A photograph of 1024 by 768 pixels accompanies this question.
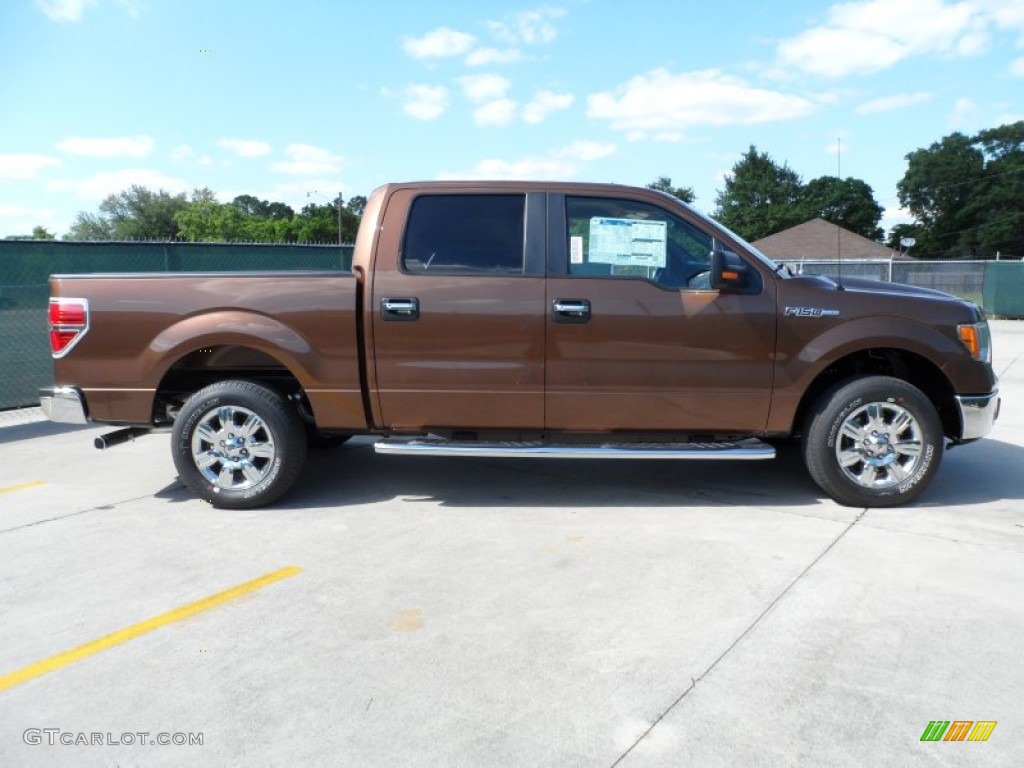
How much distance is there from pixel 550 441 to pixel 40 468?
4.25m

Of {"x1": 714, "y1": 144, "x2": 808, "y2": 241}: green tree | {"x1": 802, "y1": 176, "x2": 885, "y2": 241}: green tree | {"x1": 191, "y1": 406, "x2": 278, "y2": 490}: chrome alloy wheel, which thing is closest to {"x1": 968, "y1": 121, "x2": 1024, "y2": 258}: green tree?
{"x1": 802, "y1": 176, "x2": 885, "y2": 241}: green tree

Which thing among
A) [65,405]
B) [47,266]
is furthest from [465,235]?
[47,266]

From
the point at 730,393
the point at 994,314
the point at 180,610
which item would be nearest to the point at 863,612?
the point at 730,393

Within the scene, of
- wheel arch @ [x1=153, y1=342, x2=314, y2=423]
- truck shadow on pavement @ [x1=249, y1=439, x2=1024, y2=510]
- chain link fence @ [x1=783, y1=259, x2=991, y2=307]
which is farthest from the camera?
chain link fence @ [x1=783, y1=259, x2=991, y2=307]

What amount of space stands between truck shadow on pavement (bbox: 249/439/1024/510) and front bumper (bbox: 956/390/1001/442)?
55cm

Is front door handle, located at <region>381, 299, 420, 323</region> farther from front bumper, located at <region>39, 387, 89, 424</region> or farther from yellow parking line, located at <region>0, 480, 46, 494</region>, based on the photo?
yellow parking line, located at <region>0, 480, 46, 494</region>

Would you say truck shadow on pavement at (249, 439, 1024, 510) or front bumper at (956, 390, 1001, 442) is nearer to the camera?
front bumper at (956, 390, 1001, 442)

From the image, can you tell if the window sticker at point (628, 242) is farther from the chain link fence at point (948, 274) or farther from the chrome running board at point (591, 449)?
the chain link fence at point (948, 274)

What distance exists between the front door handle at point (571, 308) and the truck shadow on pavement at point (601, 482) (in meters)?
1.26

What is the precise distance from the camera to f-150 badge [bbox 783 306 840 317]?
15.9 feet

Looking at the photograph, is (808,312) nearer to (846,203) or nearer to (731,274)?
(731,274)

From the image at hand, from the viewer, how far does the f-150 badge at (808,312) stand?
483 centimetres

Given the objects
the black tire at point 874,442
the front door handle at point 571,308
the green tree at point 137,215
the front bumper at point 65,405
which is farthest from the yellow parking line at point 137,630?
the green tree at point 137,215

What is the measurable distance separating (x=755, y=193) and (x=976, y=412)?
8042cm
